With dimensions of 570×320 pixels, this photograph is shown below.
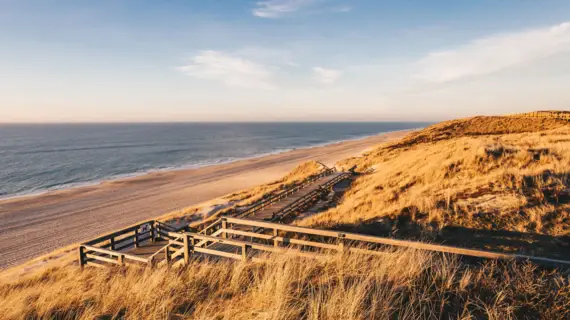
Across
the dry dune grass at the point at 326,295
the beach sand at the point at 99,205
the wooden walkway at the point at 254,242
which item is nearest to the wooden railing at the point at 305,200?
the wooden walkway at the point at 254,242

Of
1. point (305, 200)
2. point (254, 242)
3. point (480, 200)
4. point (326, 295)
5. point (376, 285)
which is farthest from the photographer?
point (305, 200)

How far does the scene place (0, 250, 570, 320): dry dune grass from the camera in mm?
4168

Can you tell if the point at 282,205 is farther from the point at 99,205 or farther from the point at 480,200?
the point at 99,205

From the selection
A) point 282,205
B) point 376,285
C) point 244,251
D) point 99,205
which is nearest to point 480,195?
point 376,285

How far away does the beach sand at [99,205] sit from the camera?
24.1 meters

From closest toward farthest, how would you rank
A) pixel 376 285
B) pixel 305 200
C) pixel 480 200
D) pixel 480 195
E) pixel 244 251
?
pixel 376 285 → pixel 244 251 → pixel 480 200 → pixel 480 195 → pixel 305 200

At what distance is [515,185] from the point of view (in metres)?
11.7

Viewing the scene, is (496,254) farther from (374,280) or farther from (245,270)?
(245,270)

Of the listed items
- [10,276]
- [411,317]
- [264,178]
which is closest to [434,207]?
[411,317]

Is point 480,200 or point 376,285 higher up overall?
point 376,285

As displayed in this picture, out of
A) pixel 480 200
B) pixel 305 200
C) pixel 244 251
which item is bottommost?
pixel 305 200

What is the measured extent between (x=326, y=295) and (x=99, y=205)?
37252 millimetres

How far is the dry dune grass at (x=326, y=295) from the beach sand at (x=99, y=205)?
2156 cm

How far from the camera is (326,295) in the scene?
432 centimetres
